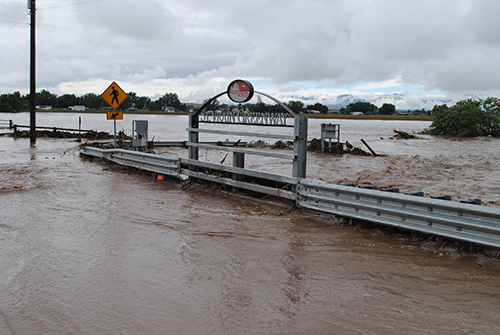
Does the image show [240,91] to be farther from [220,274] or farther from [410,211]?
[220,274]

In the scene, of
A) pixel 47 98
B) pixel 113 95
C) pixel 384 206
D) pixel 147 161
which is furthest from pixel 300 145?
pixel 47 98

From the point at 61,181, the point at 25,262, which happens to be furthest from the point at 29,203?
the point at 25,262

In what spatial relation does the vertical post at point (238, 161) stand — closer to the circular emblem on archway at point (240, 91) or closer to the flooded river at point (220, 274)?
the flooded river at point (220, 274)

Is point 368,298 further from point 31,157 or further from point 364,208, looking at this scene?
point 31,157

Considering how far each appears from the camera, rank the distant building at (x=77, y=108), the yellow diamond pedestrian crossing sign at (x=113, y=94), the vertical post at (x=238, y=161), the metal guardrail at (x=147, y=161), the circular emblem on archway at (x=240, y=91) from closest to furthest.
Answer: the circular emblem on archway at (x=240, y=91) → the vertical post at (x=238, y=161) → the metal guardrail at (x=147, y=161) → the yellow diamond pedestrian crossing sign at (x=113, y=94) → the distant building at (x=77, y=108)

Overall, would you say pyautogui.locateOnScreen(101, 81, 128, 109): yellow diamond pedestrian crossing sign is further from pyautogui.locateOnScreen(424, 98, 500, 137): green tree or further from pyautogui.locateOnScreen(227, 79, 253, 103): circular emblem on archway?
pyautogui.locateOnScreen(424, 98, 500, 137): green tree

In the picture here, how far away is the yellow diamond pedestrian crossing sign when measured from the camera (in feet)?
53.4

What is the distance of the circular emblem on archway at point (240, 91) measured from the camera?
941 cm

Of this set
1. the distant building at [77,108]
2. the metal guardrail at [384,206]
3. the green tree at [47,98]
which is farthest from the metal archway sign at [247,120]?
the green tree at [47,98]

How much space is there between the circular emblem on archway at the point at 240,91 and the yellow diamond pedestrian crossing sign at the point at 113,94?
8.11 meters

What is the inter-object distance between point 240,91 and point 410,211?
4.98 m

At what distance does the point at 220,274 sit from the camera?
16.7ft

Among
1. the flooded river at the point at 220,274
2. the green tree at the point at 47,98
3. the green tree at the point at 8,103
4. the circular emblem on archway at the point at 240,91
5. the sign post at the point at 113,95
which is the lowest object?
the flooded river at the point at 220,274

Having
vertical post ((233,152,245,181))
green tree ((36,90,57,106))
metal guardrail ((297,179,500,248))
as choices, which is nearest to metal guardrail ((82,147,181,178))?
vertical post ((233,152,245,181))
